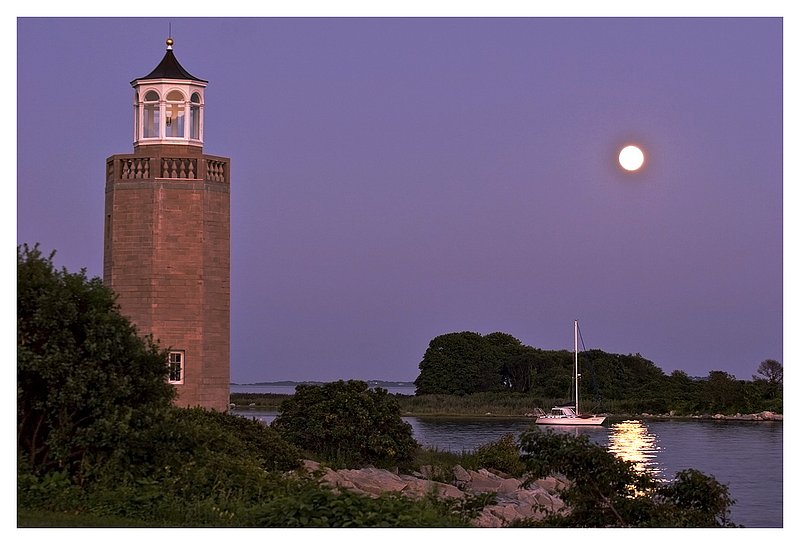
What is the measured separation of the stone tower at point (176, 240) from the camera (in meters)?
24.1

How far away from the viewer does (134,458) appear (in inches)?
568

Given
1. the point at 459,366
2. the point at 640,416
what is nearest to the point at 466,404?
the point at 459,366

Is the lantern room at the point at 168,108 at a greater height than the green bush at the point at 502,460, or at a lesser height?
greater

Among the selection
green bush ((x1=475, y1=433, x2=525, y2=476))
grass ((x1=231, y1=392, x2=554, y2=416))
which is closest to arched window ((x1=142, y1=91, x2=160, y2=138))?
green bush ((x1=475, y1=433, x2=525, y2=476))

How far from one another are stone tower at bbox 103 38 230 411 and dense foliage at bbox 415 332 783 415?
55760mm

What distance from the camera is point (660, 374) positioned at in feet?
281

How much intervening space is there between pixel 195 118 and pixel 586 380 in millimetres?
60320

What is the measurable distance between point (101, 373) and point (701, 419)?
6449 centimetres

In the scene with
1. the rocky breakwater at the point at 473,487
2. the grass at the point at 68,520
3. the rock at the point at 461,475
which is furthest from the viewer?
the rock at the point at 461,475

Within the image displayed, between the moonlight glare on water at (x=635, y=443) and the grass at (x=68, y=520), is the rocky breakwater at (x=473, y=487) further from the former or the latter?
the moonlight glare on water at (x=635, y=443)

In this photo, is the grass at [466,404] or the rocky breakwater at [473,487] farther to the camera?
A: the grass at [466,404]

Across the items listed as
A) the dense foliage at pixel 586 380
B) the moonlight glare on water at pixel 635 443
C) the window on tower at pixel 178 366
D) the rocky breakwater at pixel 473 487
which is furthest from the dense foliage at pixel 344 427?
the dense foliage at pixel 586 380

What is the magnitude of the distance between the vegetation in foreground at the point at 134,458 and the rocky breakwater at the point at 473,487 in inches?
87.1

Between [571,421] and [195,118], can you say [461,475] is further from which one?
[571,421]
